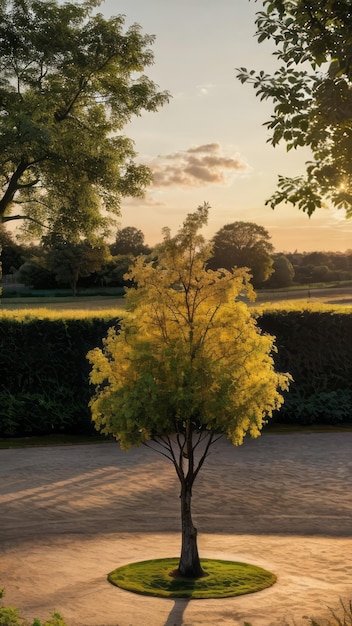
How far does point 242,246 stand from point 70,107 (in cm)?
4019

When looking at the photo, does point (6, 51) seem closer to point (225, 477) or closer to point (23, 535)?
point (225, 477)

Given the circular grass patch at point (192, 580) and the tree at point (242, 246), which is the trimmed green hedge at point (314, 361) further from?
the tree at point (242, 246)

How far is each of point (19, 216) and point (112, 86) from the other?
23.1 ft

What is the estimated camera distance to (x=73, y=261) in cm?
6488

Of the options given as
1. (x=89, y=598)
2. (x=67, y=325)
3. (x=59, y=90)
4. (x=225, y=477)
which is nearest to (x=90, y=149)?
(x=59, y=90)

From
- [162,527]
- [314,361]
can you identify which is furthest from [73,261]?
[162,527]

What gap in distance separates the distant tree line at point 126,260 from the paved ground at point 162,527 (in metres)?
45.6

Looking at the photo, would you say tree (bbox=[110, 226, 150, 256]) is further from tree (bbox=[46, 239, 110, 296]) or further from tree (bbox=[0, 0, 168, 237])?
tree (bbox=[0, 0, 168, 237])

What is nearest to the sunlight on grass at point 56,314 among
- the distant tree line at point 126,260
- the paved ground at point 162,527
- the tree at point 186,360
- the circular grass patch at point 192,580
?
the paved ground at point 162,527

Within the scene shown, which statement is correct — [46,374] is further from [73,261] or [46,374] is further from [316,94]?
[73,261]

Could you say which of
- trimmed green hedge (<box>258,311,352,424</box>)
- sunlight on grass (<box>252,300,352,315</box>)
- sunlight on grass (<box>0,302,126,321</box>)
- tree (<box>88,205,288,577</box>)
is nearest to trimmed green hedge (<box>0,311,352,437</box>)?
sunlight on grass (<box>0,302,126,321</box>)

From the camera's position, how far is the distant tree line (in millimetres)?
64875

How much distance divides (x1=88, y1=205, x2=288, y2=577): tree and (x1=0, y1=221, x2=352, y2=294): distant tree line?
5137 centimetres

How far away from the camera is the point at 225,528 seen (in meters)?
11.4
